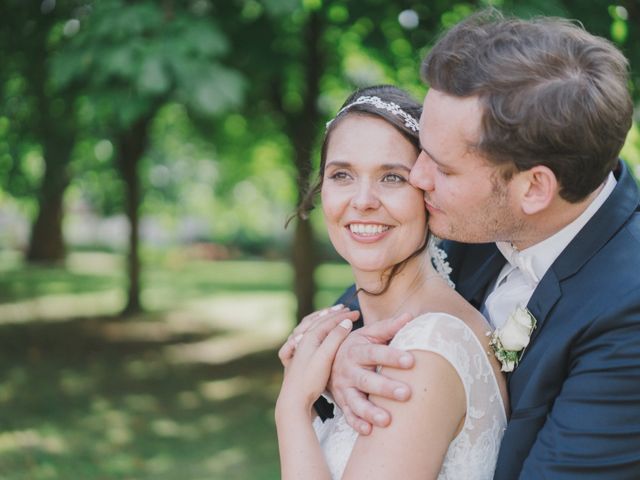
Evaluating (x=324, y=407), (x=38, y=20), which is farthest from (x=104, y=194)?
(x=324, y=407)

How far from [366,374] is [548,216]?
75 centimetres

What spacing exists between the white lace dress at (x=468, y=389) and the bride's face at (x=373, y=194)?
363 mm

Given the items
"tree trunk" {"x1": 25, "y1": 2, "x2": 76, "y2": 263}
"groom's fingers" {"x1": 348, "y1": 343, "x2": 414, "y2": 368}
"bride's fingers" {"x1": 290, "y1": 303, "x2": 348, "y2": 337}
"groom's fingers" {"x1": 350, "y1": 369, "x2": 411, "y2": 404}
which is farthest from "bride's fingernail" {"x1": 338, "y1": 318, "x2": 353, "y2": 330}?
"tree trunk" {"x1": 25, "y1": 2, "x2": 76, "y2": 263}

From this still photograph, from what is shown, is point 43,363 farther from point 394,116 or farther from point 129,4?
point 394,116

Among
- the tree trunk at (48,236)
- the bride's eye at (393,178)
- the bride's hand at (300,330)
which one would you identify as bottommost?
the tree trunk at (48,236)

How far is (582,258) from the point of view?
2.49 m

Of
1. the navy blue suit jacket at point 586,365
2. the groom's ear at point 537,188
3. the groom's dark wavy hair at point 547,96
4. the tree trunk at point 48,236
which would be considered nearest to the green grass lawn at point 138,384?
the tree trunk at point 48,236

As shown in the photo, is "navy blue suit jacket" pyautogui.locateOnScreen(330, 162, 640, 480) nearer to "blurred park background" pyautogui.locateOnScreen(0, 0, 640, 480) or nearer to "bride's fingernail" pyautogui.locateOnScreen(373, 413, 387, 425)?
"bride's fingernail" pyautogui.locateOnScreen(373, 413, 387, 425)

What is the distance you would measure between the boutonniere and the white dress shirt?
0.60ft

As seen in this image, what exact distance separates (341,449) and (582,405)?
2.72 ft

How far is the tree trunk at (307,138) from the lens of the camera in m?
10.6

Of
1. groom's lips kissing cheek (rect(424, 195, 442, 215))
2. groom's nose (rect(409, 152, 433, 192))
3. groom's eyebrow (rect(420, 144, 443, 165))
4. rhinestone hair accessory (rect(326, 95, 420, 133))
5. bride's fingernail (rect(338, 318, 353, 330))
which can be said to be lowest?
bride's fingernail (rect(338, 318, 353, 330))

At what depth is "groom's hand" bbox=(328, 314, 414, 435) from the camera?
2.41 metres

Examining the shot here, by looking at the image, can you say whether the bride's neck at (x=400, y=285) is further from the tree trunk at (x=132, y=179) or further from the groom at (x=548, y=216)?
the tree trunk at (x=132, y=179)
